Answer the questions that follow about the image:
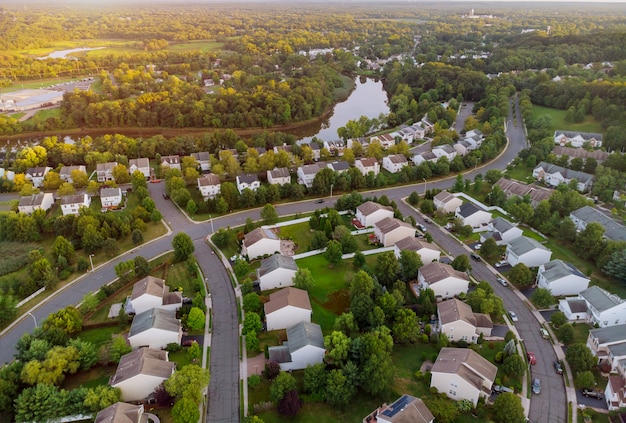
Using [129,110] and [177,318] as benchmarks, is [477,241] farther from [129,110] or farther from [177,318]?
[129,110]

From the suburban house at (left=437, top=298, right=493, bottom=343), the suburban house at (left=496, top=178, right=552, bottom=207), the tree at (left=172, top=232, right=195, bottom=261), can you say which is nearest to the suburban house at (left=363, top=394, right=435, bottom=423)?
the suburban house at (left=437, top=298, right=493, bottom=343)

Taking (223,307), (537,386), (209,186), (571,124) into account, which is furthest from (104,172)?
(571,124)

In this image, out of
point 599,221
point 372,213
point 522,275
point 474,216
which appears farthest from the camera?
point 474,216

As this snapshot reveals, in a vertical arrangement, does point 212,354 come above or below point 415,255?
below

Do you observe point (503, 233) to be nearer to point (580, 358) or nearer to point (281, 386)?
point (580, 358)

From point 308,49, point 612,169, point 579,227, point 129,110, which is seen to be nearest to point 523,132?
point 612,169

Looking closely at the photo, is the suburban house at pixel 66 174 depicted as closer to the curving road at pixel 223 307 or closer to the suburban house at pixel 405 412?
the curving road at pixel 223 307
